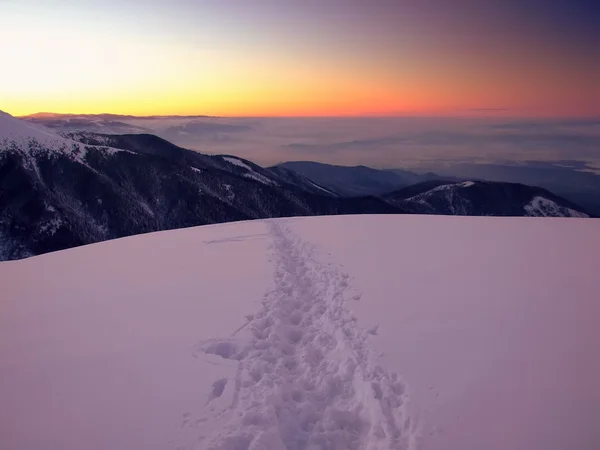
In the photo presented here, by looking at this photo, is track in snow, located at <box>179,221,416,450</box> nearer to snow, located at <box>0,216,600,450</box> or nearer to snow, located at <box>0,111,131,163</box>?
snow, located at <box>0,216,600,450</box>

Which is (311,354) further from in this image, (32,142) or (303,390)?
(32,142)

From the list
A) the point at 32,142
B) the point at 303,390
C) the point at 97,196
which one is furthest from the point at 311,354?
the point at 32,142

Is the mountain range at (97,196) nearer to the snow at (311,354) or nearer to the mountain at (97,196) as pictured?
the mountain at (97,196)

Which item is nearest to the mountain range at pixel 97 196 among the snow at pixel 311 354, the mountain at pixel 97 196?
the mountain at pixel 97 196

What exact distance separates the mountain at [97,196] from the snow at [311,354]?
14626 centimetres

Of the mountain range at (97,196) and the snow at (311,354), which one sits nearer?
the snow at (311,354)

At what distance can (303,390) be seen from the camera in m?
5.61

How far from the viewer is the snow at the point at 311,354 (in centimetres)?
464

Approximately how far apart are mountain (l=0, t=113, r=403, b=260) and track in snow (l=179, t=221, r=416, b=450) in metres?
149

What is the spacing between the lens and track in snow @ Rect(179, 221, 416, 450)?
461cm

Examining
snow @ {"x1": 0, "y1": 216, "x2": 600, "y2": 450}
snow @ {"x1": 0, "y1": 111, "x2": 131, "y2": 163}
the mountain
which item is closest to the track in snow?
snow @ {"x1": 0, "y1": 216, "x2": 600, "y2": 450}

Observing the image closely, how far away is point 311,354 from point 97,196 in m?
185

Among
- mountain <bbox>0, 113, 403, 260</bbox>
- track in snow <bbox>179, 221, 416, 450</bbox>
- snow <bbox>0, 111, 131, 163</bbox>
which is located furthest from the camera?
snow <bbox>0, 111, 131, 163</bbox>

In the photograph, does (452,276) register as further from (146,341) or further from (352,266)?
(146,341)
